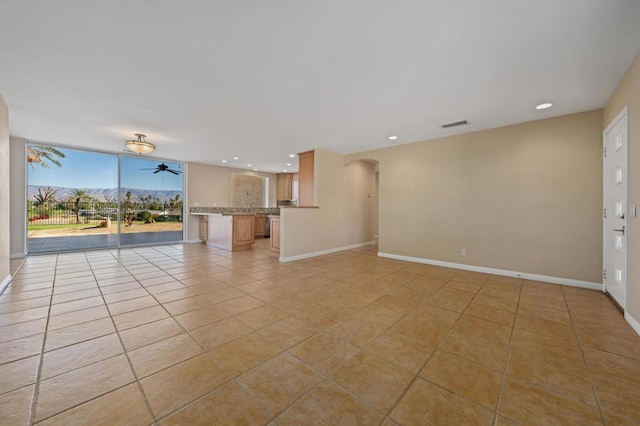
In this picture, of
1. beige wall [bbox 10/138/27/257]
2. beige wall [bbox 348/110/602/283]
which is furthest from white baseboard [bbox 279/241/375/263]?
beige wall [bbox 10/138/27/257]

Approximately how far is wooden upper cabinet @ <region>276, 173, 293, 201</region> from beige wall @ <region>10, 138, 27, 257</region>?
268 inches

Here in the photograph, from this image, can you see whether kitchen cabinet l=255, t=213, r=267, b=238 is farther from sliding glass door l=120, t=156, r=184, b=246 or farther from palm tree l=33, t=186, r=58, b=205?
palm tree l=33, t=186, r=58, b=205

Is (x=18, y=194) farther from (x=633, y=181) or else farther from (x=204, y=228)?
(x=633, y=181)

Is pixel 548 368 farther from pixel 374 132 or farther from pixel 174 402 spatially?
pixel 374 132

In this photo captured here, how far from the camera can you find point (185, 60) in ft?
7.56

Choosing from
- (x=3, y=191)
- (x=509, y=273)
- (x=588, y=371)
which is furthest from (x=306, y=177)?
(x=588, y=371)

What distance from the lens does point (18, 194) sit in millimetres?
5031

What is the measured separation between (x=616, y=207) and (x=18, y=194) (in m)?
10.4

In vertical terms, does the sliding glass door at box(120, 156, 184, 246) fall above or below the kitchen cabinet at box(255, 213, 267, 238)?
above

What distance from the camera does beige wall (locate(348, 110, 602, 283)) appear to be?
11.2 feet

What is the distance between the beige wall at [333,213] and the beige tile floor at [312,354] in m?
1.85

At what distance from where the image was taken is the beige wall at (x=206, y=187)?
755 centimetres

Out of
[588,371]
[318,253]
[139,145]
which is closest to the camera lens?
[588,371]

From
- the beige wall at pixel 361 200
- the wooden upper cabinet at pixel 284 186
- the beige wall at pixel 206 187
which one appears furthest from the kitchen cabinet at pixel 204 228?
the beige wall at pixel 361 200
